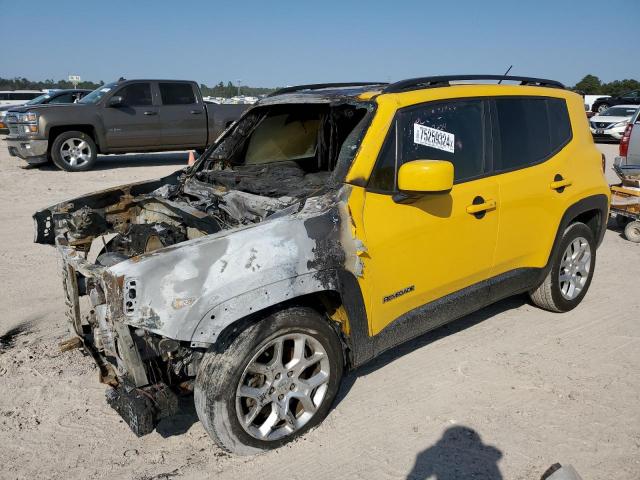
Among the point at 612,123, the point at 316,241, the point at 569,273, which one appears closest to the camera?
the point at 316,241

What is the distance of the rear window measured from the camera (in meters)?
3.72

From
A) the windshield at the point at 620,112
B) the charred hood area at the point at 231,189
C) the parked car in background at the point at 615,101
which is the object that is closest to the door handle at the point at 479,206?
the charred hood area at the point at 231,189

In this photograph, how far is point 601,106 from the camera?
84.7ft

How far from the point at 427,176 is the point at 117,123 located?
10.7 meters

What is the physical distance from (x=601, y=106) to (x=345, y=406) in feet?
89.0

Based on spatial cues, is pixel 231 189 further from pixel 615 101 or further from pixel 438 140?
pixel 615 101

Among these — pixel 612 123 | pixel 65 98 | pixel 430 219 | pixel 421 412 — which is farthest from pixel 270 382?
pixel 612 123

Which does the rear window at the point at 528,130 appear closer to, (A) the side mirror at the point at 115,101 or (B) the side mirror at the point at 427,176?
(B) the side mirror at the point at 427,176

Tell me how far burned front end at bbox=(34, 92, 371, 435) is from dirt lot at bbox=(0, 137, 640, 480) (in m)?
0.39

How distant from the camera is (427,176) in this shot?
286 centimetres

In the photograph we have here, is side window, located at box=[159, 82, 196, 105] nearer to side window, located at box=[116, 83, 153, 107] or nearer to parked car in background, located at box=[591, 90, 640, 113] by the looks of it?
side window, located at box=[116, 83, 153, 107]

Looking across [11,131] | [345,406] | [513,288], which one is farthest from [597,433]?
[11,131]

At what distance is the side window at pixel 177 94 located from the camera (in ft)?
41.4

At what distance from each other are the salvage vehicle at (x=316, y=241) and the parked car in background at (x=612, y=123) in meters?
16.4
